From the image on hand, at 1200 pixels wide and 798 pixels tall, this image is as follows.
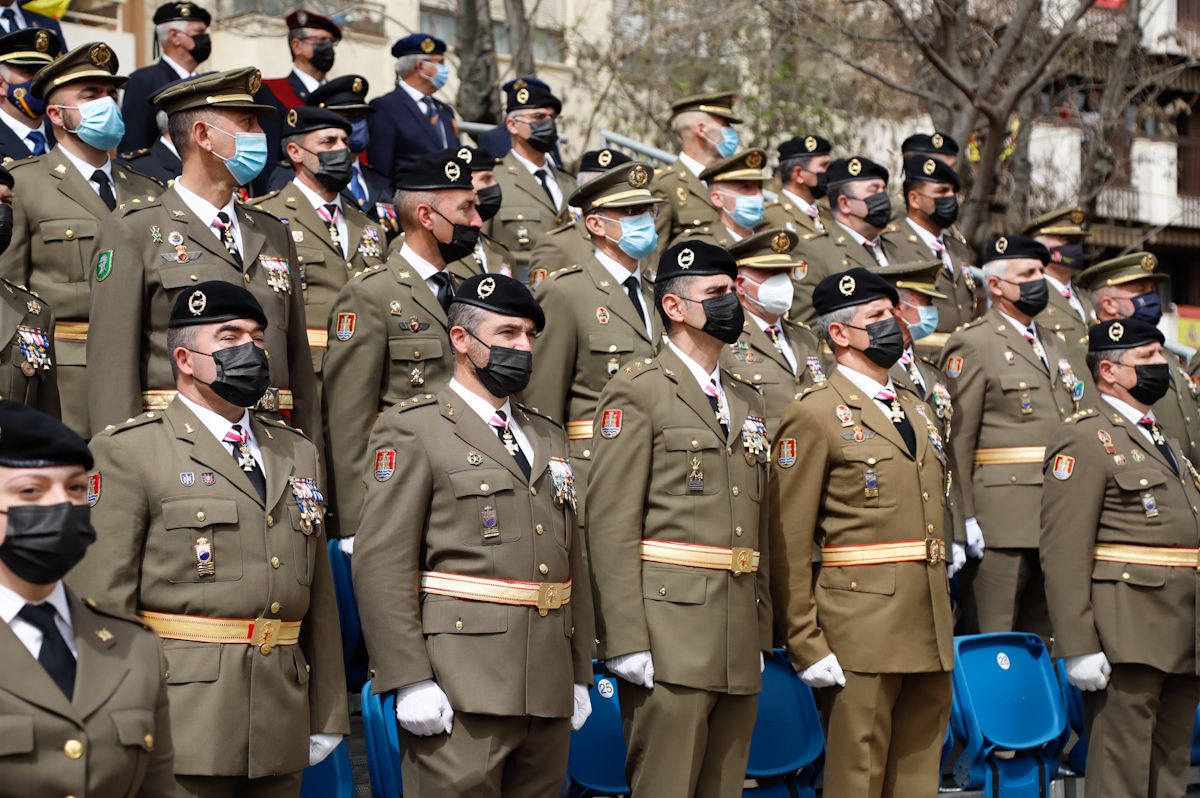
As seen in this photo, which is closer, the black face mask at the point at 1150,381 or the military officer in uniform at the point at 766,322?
the black face mask at the point at 1150,381

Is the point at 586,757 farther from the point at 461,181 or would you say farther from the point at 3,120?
the point at 3,120

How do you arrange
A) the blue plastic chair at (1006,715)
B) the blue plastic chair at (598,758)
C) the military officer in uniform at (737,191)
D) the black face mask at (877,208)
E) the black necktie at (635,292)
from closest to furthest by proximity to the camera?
the blue plastic chair at (598,758), the blue plastic chair at (1006,715), the black necktie at (635,292), the military officer in uniform at (737,191), the black face mask at (877,208)

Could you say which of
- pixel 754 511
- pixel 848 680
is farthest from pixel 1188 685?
pixel 754 511

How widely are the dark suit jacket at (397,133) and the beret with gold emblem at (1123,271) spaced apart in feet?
13.7

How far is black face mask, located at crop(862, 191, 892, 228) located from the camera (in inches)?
388

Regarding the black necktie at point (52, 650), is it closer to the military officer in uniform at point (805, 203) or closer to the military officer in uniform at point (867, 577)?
the military officer in uniform at point (867, 577)

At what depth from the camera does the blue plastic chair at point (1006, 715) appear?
7.04 m

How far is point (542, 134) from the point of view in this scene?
1016 cm

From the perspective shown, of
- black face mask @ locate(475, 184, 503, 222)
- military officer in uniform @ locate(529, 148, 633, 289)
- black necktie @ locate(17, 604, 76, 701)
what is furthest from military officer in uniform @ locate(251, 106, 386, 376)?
black necktie @ locate(17, 604, 76, 701)

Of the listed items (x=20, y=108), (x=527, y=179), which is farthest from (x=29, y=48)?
(x=527, y=179)

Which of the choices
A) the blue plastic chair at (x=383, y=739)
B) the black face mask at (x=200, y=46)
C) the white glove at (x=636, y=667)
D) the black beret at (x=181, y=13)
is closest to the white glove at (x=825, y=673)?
the white glove at (x=636, y=667)

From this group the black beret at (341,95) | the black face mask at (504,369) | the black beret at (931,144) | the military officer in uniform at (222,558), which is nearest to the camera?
the military officer in uniform at (222,558)

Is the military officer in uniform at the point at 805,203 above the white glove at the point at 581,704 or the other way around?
above

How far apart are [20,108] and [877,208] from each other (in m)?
4.80
